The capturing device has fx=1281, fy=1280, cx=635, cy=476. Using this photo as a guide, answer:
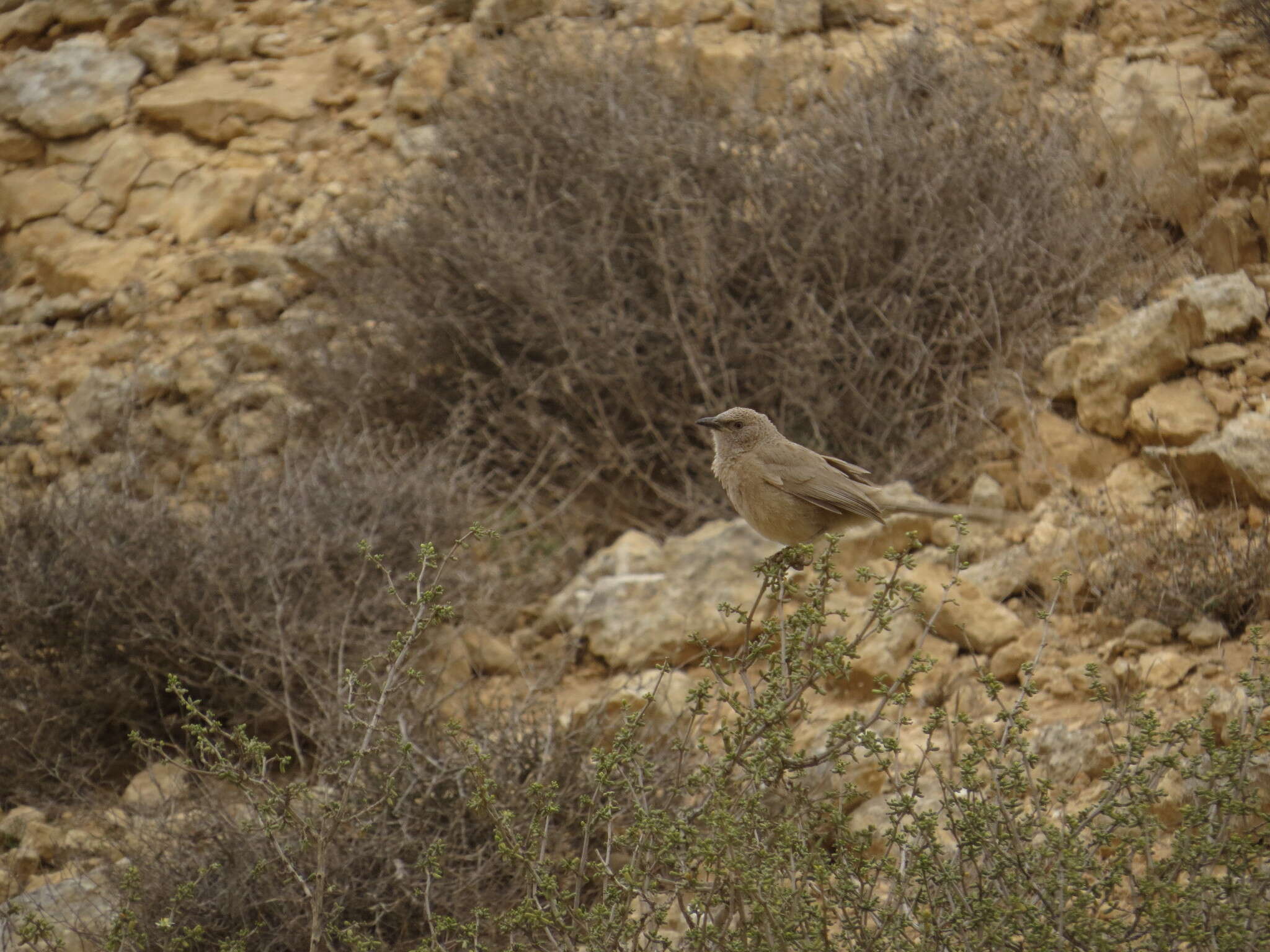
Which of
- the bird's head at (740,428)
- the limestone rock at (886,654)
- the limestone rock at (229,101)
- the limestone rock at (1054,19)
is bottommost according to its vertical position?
the limestone rock at (886,654)

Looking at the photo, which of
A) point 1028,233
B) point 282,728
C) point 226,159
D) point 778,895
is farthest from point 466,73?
point 778,895

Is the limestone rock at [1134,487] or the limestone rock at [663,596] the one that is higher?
the limestone rock at [1134,487]

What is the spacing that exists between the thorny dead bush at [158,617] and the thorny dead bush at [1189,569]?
2557mm

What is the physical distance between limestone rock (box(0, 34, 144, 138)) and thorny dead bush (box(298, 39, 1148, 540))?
2.82 metres

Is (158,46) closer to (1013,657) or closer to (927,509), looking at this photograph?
(927,509)

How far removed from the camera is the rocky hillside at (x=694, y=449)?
412cm

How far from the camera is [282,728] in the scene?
4.84 meters

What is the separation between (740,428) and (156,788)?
2.39 meters

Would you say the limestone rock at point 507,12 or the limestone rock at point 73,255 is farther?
the limestone rock at point 507,12

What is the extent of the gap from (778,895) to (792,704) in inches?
15.0

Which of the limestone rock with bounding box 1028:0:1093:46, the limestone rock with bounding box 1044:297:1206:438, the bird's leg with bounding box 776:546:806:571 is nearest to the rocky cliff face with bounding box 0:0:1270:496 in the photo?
the limestone rock with bounding box 1028:0:1093:46

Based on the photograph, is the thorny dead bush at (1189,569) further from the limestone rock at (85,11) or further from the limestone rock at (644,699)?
the limestone rock at (85,11)

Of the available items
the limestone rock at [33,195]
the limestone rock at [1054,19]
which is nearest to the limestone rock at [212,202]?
the limestone rock at [33,195]

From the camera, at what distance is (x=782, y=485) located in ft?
11.6
